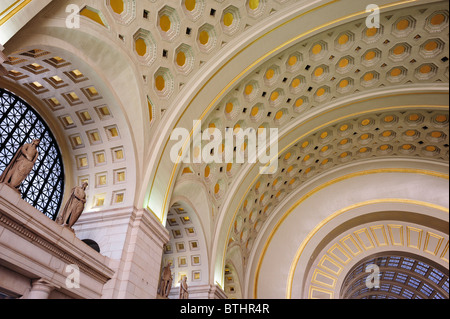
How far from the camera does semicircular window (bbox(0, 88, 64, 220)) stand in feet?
30.2

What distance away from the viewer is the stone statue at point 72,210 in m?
8.18

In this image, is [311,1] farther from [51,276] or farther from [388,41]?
[51,276]

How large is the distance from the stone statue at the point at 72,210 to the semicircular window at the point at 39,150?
1937 millimetres

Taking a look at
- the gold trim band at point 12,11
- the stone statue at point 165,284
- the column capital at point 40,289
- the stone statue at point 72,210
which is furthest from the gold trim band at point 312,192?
the gold trim band at point 12,11

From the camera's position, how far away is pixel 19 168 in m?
6.64

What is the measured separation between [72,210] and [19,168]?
204 centimetres

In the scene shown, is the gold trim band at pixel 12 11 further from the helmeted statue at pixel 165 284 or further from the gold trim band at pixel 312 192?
the gold trim band at pixel 312 192

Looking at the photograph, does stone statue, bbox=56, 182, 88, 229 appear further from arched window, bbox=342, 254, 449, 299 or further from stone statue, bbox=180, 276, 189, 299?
arched window, bbox=342, 254, 449, 299

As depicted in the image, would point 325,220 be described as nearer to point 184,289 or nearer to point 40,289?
point 184,289

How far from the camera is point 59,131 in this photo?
1055 centimetres

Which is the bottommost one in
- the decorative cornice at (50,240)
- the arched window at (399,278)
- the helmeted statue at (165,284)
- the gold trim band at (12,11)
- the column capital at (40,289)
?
the column capital at (40,289)

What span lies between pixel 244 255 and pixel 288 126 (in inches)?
→ 313

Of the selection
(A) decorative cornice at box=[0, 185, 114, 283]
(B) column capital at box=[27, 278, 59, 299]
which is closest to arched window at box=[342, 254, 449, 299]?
(A) decorative cornice at box=[0, 185, 114, 283]
